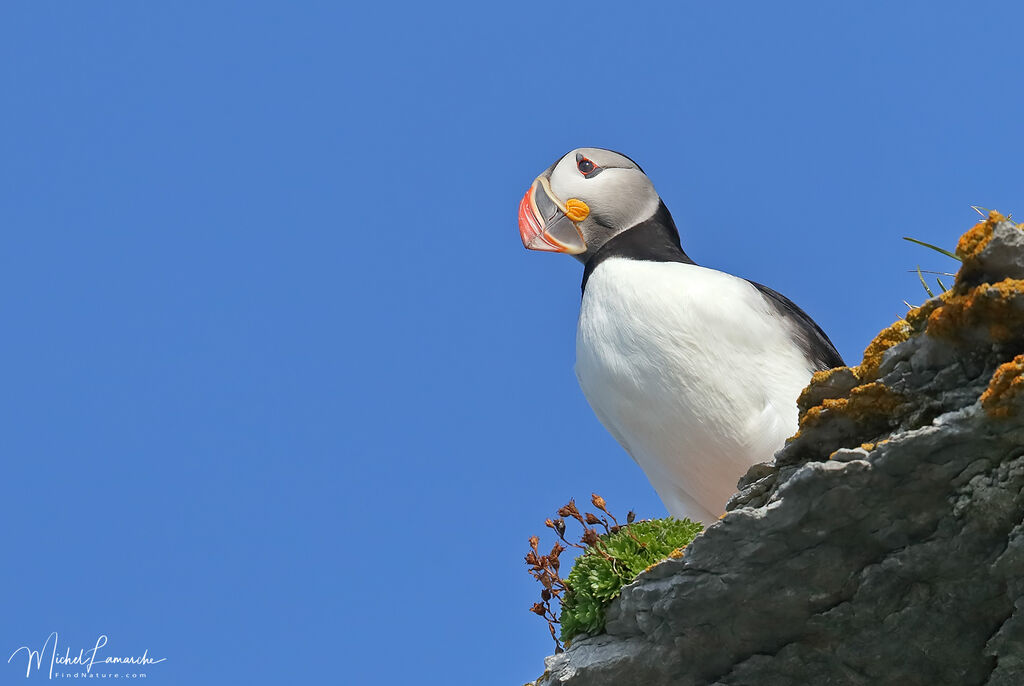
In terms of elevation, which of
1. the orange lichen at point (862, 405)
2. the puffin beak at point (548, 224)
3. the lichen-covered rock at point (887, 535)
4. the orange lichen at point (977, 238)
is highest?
the puffin beak at point (548, 224)

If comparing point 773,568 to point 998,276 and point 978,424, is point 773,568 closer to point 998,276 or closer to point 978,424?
point 978,424

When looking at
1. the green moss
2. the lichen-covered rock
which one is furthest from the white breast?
the lichen-covered rock

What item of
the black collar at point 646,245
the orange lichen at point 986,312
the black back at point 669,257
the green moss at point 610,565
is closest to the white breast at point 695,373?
the black back at point 669,257

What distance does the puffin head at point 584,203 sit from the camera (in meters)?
8.96

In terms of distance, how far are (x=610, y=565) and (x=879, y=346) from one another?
201 cm

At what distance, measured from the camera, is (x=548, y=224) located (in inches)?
357

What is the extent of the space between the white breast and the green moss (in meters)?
0.74

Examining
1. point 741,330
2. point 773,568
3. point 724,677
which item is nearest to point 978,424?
point 773,568

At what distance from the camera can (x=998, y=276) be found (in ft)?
16.9

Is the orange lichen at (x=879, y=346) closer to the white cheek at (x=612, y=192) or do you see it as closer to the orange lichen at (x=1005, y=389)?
the orange lichen at (x=1005, y=389)

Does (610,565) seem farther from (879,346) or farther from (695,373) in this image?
(879,346)

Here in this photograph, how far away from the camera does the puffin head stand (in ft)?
29.4

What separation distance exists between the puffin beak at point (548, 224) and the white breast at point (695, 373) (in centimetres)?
97

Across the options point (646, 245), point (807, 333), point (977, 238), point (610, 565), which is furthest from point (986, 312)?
point (646, 245)
